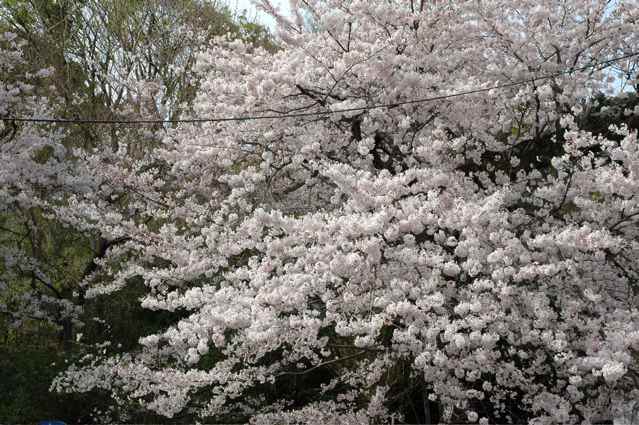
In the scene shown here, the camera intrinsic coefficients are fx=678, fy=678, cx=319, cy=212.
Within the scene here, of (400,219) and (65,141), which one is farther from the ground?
(65,141)

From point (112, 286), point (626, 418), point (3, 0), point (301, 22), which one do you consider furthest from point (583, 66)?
point (3, 0)

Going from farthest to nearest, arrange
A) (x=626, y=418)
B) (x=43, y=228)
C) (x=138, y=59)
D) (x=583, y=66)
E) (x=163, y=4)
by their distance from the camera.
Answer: (x=163, y=4), (x=138, y=59), (x=43, y=228), (x=583, y=66), (x=626, y=418)

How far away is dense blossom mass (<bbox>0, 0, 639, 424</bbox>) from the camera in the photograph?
4.86 metres

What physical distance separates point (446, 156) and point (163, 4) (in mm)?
7622

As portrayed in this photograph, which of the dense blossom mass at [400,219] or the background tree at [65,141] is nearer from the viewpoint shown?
the dense blossom mass at [400,219]

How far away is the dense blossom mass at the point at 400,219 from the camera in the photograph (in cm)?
486

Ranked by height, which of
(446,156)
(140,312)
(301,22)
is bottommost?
(140,312)

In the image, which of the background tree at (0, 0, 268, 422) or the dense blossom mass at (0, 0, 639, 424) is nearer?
the dense blossom mass at (0, 0, 639, 424)

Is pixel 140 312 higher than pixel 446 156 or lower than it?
lower

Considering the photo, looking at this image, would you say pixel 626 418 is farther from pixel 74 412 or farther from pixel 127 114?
pixel 127 114

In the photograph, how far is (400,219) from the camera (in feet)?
16.4

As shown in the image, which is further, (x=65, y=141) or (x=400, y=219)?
(x=65, y=141)

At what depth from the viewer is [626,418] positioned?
5.46 metres

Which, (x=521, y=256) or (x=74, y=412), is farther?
(x=74, y=412)
